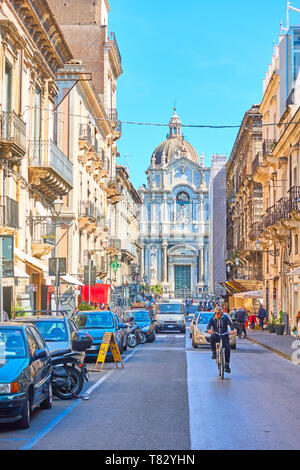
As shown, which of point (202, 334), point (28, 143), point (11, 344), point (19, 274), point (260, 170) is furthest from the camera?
point (260, 170)

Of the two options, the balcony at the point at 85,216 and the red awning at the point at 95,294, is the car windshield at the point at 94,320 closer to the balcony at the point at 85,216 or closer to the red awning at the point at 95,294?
the red awning at the point at 95,294

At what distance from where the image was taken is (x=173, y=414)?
38.5ft

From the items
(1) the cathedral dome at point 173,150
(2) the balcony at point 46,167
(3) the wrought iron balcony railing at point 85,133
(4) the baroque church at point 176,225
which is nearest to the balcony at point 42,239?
(2) the balcony at point 46,167

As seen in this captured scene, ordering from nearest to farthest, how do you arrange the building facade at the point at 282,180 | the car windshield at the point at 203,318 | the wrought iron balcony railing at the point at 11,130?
the wrought iron balcony railing at the point at 11,130 → the car windshield at the point at 203,318 → the building facade at the point at 282,180

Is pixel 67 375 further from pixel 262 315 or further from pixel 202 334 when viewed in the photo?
pixel 262 315

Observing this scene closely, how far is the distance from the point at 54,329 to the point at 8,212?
814cm

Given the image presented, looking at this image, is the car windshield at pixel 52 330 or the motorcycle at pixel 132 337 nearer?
the car windshield at pixel 52 330

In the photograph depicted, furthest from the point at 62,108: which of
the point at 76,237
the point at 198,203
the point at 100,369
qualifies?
the point at 198,203

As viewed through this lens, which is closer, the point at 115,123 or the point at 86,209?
the point at 86,209

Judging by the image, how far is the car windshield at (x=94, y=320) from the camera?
78.3 ft

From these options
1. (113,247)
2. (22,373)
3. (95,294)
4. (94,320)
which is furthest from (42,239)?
(113,247)

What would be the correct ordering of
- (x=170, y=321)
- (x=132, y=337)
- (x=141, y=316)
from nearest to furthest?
1. (x=132, y=337)
2. (x=141, y=316)
3. (x=170, y=321)

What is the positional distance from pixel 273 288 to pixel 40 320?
30.7 meters

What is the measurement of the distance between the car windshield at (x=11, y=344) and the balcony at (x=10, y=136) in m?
11.6
